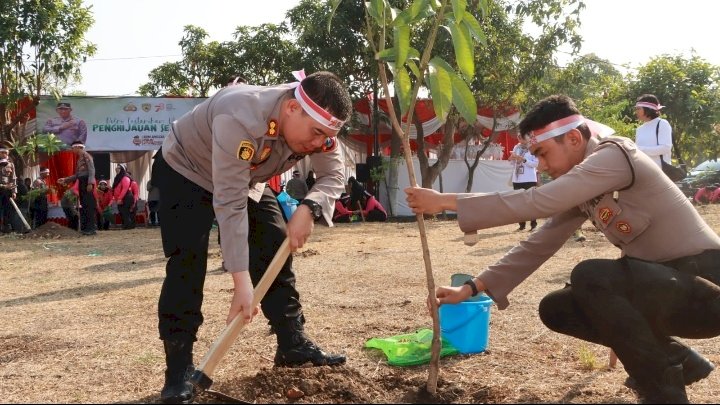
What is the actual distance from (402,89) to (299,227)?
801mm

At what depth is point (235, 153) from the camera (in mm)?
3164

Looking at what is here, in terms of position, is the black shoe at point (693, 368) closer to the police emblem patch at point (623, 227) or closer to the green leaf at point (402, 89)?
the police emblem patch at point (623, 227)

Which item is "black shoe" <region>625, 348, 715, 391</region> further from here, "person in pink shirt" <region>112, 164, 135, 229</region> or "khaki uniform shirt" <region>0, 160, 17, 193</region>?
"person in pink shirt" <region>112, 164, 135, 229</region>

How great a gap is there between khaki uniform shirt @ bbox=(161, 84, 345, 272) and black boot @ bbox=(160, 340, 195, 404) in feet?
1.89

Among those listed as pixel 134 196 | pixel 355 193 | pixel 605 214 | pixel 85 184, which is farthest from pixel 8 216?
pixel 605 214

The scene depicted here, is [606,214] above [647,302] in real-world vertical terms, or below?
above

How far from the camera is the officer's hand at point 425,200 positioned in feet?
10.0

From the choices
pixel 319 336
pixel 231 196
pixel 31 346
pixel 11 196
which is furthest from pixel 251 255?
pixel 11 196

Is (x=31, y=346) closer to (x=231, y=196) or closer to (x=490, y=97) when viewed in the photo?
(x=231, y=196)

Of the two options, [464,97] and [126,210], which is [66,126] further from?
[464,97]

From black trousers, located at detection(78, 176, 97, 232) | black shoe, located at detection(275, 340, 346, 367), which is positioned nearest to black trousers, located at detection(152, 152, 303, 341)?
black shoe, located at detection(275, 340, 346, 367)

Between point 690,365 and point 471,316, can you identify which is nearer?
point 690,365

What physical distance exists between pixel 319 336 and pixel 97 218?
15.5m

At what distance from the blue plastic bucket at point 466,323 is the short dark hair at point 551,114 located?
49.3 inches
